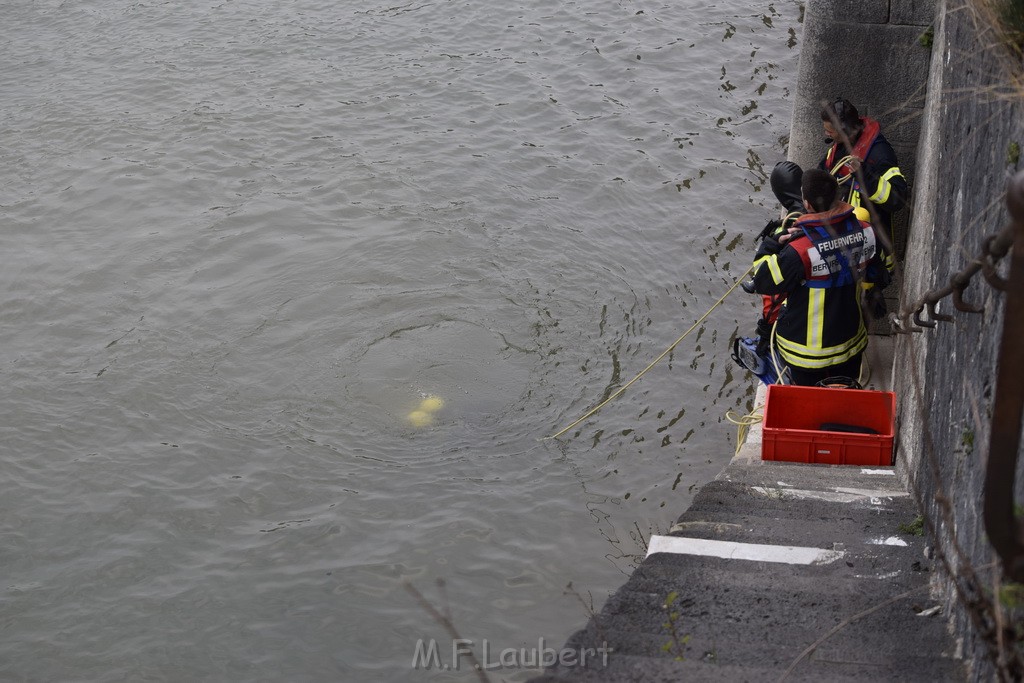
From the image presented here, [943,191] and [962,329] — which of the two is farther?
[943,191]

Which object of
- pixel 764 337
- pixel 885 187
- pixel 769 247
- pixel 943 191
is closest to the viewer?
pixel 943 191

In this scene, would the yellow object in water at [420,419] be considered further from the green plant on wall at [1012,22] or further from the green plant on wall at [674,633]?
the green plant on wall at [1012,22]

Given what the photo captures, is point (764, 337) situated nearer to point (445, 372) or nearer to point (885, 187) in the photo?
point (885, 187)

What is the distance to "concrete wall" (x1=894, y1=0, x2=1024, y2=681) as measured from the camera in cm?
363

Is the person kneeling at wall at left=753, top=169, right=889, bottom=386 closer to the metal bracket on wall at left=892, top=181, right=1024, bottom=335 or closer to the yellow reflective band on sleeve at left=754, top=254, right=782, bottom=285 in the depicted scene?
the yellow reflective band on sleeve at left=754, top=254, right=782, bottom=285

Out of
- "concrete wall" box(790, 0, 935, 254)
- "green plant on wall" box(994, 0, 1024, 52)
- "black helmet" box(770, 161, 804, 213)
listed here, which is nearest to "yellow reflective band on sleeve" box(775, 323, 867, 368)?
"black helmet" box(770, 161, 804, 213)

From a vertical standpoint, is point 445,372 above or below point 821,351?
below

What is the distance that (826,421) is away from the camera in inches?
277

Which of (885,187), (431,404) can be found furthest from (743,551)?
(431,404)

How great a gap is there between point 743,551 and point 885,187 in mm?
3698

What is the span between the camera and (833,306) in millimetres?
6859

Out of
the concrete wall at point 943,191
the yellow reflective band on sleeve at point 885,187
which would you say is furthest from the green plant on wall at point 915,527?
the yellow reflective band on sleeve at point 885,187

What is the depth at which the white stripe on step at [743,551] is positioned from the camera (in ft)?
15.6

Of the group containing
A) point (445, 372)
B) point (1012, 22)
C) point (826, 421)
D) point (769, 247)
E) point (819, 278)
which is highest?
point (1012, 22)
